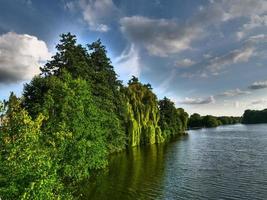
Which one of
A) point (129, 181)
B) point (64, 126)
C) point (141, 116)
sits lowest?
point (129, 181)

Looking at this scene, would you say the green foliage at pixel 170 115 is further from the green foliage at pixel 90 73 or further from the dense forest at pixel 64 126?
the green foliage at pixel 90 73

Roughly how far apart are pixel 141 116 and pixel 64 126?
208 ft

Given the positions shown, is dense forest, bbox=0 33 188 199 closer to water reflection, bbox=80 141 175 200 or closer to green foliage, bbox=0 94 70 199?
green foliage, bbox=0 94 70 199

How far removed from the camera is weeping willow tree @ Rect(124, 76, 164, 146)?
3562 inches

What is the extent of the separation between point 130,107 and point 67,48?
33662 mm

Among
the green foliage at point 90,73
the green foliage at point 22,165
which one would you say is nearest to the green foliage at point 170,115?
the green foliage at point 90,73

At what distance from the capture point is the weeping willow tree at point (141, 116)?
9046 cm

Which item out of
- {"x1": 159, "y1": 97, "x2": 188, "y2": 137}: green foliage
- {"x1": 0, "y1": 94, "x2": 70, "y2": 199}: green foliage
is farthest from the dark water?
{"x1": 159, "y1": 97, "x2": 188, "y2": 137}: green foliage

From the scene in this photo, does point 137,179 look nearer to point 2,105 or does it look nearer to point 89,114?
point 89,114

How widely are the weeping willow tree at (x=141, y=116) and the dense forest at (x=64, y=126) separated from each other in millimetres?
262

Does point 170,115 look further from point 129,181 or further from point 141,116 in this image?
point 129,181

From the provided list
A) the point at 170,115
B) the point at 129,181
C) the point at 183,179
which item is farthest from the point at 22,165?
the point at 170,115

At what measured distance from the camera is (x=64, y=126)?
119ft

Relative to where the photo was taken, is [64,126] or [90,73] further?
[90,73]
